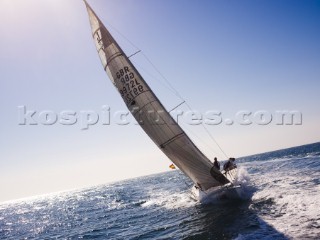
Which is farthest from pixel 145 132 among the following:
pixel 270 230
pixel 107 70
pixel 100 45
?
pixel 270 230

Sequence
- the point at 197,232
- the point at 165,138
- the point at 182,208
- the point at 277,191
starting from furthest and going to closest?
1. the point at 182,208
2. the point at 277,191
3. the point at 165,138
4. the point at 197,232

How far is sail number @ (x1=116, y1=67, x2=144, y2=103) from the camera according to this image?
59.9 ft

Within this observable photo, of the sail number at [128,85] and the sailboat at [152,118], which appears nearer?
the sailboat at [152,118]

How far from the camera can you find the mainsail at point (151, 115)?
18.1 m

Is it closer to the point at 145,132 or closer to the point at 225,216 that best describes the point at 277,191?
the point at 225,216

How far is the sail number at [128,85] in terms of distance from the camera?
18266mm

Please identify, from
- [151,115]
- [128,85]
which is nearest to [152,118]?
[151,115]

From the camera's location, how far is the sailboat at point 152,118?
59.6 ft

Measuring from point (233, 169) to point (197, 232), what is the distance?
11.4 metres

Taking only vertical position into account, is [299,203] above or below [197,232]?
below

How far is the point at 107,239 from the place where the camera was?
19.9m

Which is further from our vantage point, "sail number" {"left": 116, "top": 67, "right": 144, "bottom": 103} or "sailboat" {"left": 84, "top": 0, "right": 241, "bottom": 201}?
"sail number" {"left": 116, "top": 67, "right": 144, "bottom": 103}

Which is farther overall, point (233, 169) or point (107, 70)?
point (233, 169)

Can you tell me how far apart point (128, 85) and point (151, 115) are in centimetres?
239
